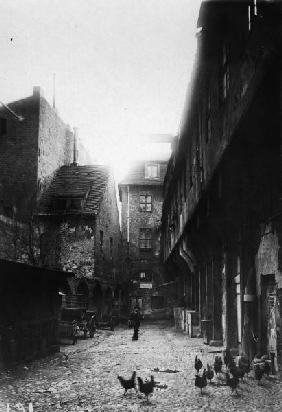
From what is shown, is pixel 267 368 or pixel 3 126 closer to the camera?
pixel 267 368

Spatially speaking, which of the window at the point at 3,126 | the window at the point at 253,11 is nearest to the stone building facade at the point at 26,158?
the window at the point at 3,126

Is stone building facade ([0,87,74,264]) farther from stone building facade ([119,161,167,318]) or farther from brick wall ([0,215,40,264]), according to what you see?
stone building facade ([119,161,167,318])

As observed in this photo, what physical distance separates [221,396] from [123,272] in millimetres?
29395

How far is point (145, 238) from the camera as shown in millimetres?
39688

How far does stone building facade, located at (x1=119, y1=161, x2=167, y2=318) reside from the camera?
125 feet

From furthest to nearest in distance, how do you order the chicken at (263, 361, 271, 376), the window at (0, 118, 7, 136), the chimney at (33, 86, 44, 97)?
the window at (0, 118, 7, 136) < the chimney at (33, 86, 44, 97) < the chicken at (263, 361, 271, 376)

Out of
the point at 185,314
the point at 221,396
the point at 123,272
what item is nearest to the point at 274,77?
the point at 221,396

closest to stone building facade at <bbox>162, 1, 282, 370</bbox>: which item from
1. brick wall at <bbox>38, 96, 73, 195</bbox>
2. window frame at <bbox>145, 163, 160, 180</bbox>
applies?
brick wall at <bbox>38, 96, 73, 195</bbox>

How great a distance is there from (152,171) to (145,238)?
6155mm

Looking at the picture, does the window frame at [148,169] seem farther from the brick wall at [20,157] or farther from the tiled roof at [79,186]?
the brick wall at [20,157]

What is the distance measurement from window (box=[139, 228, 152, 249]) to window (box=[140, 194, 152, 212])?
5.78 feet

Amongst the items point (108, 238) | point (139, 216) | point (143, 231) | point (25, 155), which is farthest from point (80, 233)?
point (139, 216)

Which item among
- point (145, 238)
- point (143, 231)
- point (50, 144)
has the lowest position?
point (145, 238)

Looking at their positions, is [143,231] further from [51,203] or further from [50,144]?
[51,203]
